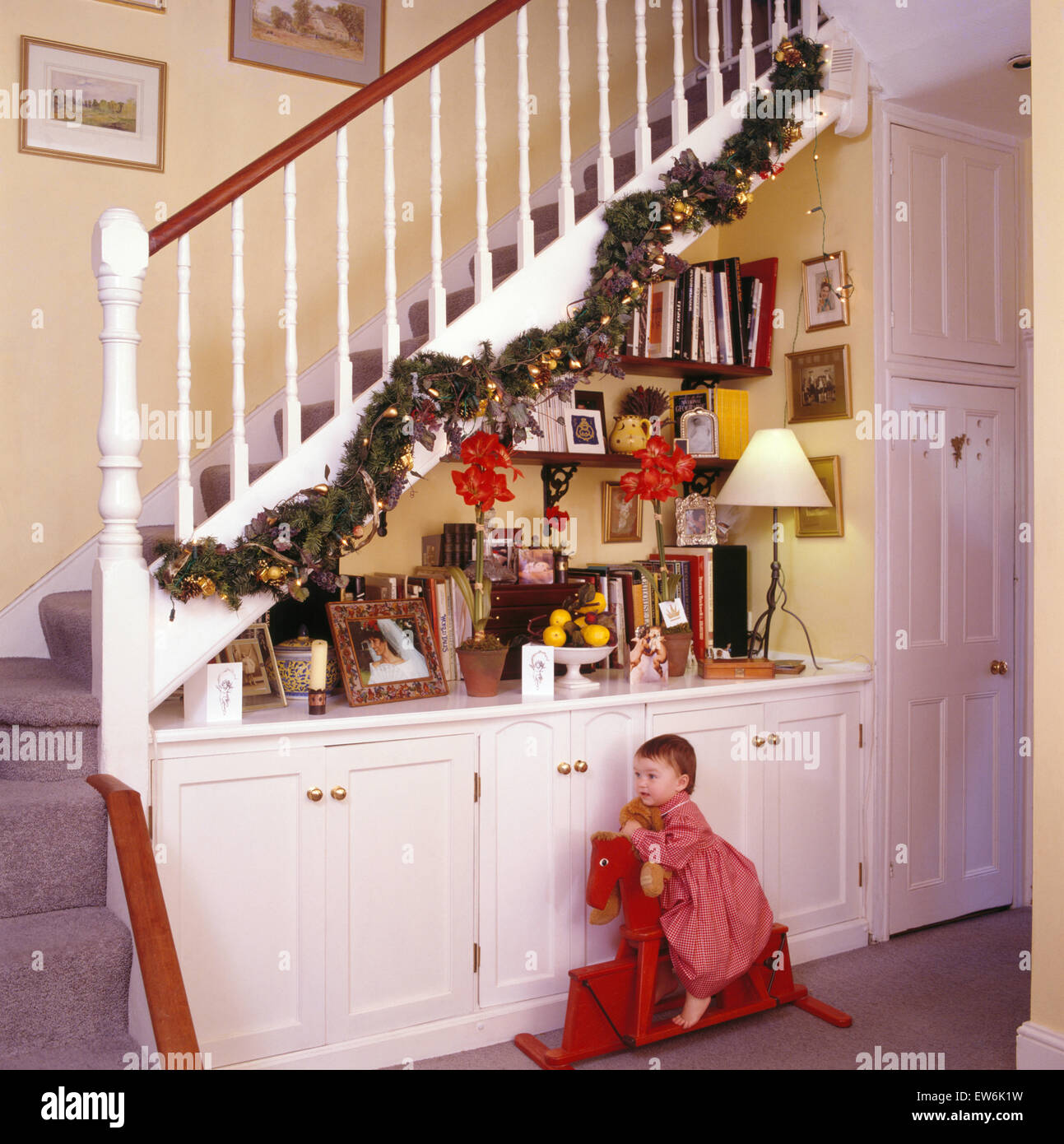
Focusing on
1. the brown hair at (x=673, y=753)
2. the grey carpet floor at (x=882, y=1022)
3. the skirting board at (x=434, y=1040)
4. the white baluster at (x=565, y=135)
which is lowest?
the grey carpet floor at (x=882, y=1022)

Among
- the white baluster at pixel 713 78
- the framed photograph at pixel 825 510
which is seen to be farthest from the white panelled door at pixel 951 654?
the white baluster at pixel 713 78

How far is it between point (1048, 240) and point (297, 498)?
1.91 metres

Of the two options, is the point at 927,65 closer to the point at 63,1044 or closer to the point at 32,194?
the point at 32,194

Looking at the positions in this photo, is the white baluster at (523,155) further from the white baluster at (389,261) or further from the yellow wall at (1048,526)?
the yellow wall at (1048,526)

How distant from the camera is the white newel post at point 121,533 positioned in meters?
2.23

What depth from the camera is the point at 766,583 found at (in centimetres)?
382

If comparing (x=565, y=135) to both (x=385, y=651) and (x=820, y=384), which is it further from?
(x=385, y=651)

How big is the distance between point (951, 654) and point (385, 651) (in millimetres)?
2050

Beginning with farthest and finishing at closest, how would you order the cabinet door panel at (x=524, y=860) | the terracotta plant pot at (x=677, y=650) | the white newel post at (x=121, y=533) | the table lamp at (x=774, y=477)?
the table lamp at (x=774, y=477), the terracotta plant pot at (x=677, y=650), the cabinet door panel at (x=524, y=860), the white newel post at (x=121, y=533)

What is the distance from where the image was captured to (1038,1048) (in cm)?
249

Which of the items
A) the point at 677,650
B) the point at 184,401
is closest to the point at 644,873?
the point at 677,650

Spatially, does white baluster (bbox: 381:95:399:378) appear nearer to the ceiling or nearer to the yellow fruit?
the yellow fruit

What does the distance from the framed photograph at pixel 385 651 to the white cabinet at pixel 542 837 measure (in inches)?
9.3

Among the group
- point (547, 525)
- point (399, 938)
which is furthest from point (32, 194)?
point (399, 938)
